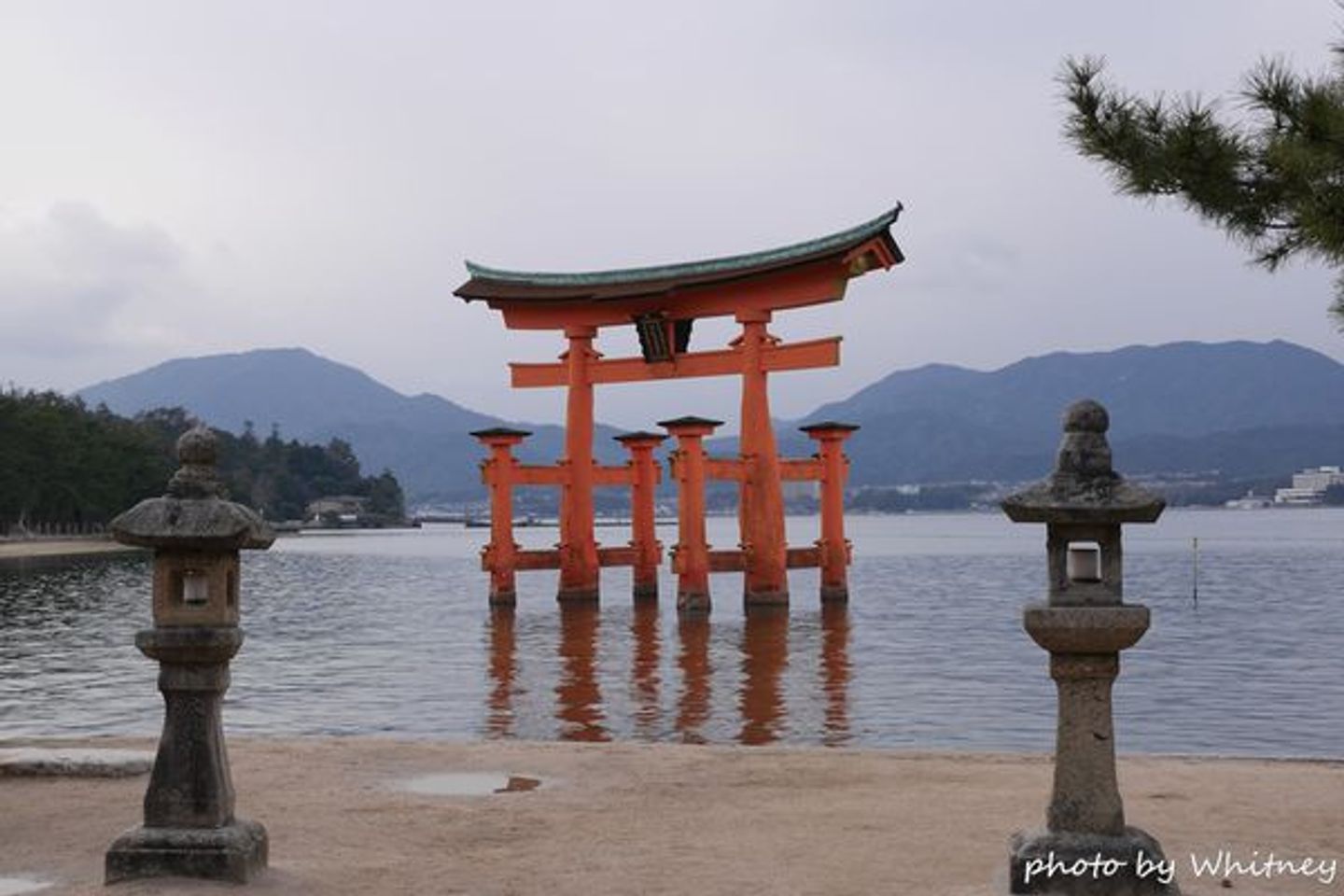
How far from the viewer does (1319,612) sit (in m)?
32.3

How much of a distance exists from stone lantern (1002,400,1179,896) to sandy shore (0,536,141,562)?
54023 millimetres

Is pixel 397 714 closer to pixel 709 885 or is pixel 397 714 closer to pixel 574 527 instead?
pixel 709 885

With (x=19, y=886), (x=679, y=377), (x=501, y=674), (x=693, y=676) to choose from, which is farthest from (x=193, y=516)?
(x=679, y=377)

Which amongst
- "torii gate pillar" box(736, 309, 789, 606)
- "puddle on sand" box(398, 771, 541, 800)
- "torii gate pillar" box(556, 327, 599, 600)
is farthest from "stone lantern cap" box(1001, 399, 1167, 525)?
"torii gate pillar" box(556, 327, 599, 600)

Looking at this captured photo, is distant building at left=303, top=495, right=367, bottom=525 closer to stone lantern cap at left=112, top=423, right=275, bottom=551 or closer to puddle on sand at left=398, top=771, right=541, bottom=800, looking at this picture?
puddle on sand at left=398, top=771, right=541, bottom=800

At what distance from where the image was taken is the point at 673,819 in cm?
764

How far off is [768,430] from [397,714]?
499 inches

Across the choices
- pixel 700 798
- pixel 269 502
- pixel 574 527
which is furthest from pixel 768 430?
pixel 269 502

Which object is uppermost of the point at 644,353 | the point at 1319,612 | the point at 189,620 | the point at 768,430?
→ the point at 644,353

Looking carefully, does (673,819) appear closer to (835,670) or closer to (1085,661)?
(1085,661)

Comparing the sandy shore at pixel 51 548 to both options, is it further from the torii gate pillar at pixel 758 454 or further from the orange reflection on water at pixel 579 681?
Answer: the torii gate pillar at pixel 758 454

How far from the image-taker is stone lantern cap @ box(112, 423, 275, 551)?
6.34 meters

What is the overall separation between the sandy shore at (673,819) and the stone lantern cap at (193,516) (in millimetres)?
1526

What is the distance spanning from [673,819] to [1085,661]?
277 centimetres
